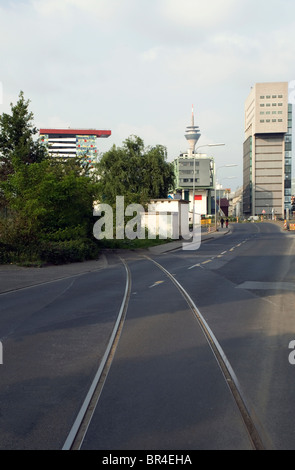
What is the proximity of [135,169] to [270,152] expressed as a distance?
12242 centimetres

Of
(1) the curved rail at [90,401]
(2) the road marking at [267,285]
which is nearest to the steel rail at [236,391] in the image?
(1) the curved rail at [90,401]

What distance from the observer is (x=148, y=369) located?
22.4ft

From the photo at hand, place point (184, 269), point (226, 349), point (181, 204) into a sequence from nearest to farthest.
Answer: point (226, 349) → point (184, 269) → point (181, 204)

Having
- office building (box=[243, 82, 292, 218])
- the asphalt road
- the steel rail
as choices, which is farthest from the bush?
office building (box=[243, 82, 292, 218])

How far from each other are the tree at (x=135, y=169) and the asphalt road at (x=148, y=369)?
178 feet

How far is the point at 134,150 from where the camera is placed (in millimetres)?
70500

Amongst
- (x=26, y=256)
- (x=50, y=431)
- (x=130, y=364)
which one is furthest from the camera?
(x=26, y=256)

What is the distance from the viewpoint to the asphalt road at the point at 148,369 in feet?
15.5

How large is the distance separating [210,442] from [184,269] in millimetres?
16844

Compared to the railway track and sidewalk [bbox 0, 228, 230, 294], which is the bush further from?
the railway track

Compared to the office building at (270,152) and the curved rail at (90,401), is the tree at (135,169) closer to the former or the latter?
the curved rail at (90,401)

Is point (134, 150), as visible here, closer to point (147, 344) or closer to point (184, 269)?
point (184, 269)

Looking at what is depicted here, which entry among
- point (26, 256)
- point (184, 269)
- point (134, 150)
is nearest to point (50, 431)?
point (184, 269)

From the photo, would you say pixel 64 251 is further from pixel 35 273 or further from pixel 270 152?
pixel 270 152
